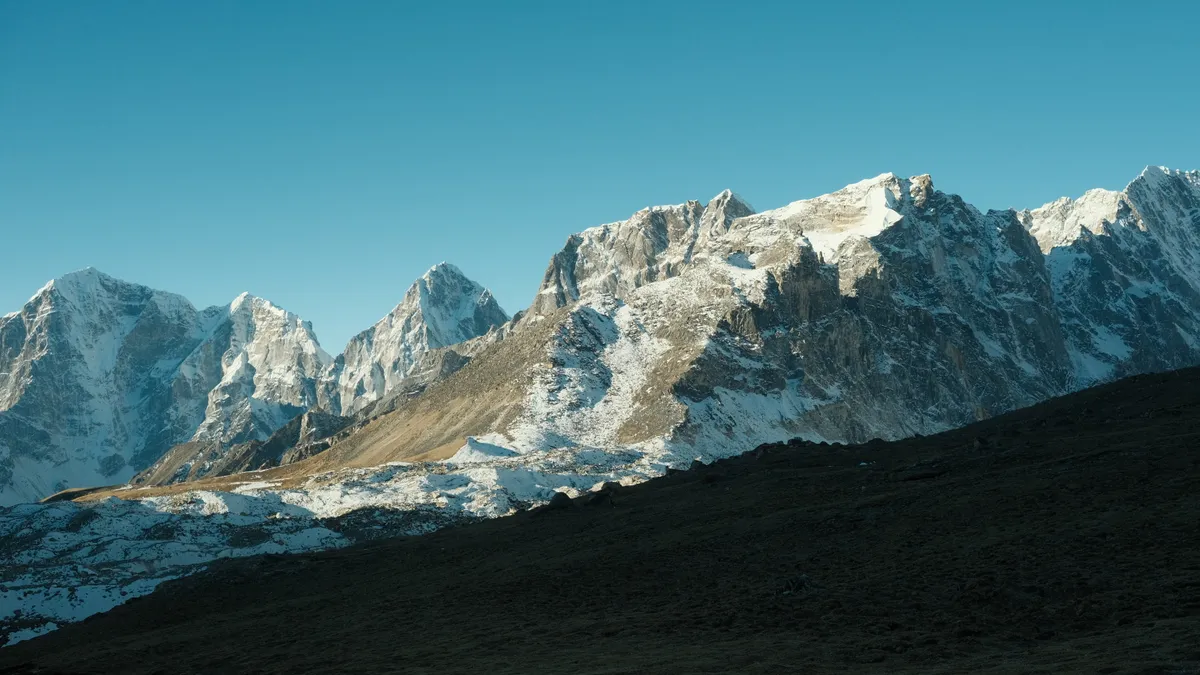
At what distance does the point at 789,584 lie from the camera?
131 ft

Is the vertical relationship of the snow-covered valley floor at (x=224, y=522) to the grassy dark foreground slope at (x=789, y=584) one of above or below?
above

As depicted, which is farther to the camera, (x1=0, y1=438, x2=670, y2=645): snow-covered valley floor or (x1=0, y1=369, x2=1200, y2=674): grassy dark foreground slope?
(x1=0, y1=438, x2=670, y2=645): snow-covered valley floor

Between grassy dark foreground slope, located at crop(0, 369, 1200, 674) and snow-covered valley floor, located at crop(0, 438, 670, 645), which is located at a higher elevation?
snow-covered valley floor, located at crop(0, 438, 670, 645)

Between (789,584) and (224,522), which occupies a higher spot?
(224,522)

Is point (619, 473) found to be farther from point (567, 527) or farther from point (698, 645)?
point (698, 645)

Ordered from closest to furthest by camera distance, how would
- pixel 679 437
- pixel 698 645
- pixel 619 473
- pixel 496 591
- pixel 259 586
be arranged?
pixel 698 645
pixel 496 591
pixel 259 586
pixel 619 473
pixel 679 437

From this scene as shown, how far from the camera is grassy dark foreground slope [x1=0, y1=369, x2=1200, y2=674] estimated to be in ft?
102

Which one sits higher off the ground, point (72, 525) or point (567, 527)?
point (72, 525)

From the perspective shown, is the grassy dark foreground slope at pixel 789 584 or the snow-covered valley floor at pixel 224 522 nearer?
the grassy dark foreground slope at pixel 789 584

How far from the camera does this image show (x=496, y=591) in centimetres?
4919

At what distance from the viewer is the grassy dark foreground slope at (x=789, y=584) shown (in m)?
31.2

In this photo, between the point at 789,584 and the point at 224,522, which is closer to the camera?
the point at 789,584

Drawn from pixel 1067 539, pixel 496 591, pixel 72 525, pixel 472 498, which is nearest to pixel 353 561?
pixel 496 591

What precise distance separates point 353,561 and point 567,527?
1361 centimetres
